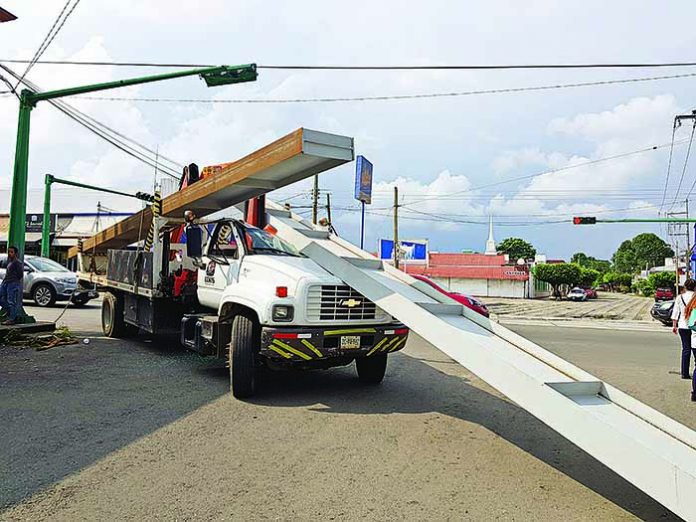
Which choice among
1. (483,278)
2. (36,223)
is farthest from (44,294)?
(483,278)

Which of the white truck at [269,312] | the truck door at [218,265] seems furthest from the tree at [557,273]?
the truck door at [218,265]

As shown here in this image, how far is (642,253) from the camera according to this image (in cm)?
12750

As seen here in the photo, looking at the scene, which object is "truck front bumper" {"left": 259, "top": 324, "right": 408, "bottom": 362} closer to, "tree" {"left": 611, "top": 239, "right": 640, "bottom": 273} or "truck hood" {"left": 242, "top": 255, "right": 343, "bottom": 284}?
"truck hood" {"left": 242, "top": 255, "right": 343, "bottom": 284}

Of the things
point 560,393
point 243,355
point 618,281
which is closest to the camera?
point 560,393

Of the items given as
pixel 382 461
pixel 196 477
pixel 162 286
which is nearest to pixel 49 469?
pixel 196 477

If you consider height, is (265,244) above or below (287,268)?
above

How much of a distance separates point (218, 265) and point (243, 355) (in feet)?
5.98

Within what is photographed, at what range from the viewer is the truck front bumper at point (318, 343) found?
22.5ft

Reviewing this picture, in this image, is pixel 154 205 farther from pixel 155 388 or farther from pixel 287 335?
pixel 287 335

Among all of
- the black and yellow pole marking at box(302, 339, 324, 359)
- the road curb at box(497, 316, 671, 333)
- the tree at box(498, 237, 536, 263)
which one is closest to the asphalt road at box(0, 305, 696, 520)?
the black and yellow pole marking at box(302, 339, 324, 359)

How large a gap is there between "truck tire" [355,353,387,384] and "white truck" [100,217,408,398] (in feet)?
0.05

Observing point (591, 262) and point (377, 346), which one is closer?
point (377, 346)

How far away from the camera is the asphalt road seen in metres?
4.29

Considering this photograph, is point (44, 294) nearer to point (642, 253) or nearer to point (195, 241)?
point (195, 241)
